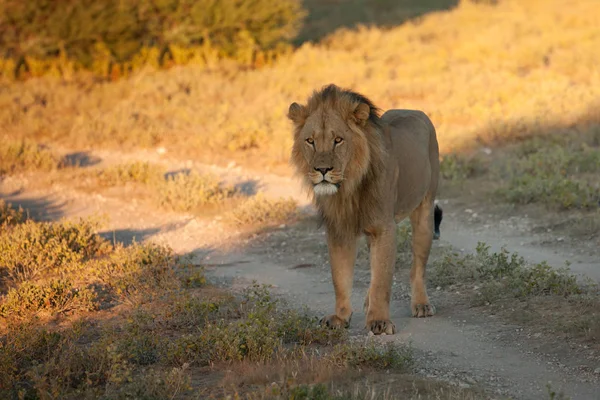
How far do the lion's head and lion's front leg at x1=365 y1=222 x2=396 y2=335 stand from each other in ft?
1.60

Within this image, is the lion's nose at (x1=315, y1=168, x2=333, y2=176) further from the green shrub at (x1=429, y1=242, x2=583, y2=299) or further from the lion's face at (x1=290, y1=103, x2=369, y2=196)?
the green shrub at (x1=429, y1=242, x2=583, y2=299)

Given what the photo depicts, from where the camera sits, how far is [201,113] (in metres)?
18.8

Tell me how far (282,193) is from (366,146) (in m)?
7.03

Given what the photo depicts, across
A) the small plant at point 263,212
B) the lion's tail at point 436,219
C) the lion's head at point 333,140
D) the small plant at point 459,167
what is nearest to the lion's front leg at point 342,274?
the lion's head at point 333,140

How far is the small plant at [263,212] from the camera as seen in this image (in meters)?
11.7

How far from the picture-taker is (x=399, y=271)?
9.05 m

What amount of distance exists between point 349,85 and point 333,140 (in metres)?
14.3

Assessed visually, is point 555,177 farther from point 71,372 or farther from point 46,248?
point 71,372

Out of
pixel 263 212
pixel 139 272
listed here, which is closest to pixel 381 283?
pixel 139 272

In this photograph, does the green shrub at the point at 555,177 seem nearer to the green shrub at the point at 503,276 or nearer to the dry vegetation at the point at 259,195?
the dry vegetation at the point at 259,195

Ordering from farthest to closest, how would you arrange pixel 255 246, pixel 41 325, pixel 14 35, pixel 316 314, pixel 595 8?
1. pixel 595 8
2. pixel 14 35
3. pixel 255 246
4. pixel 316 314
5. pixel 41 325

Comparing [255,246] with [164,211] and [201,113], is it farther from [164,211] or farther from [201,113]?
[201,113]

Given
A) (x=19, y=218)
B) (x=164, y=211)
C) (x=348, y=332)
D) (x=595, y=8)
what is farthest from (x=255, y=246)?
(x=595, y=8)

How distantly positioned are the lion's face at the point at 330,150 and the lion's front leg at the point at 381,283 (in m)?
0.51
